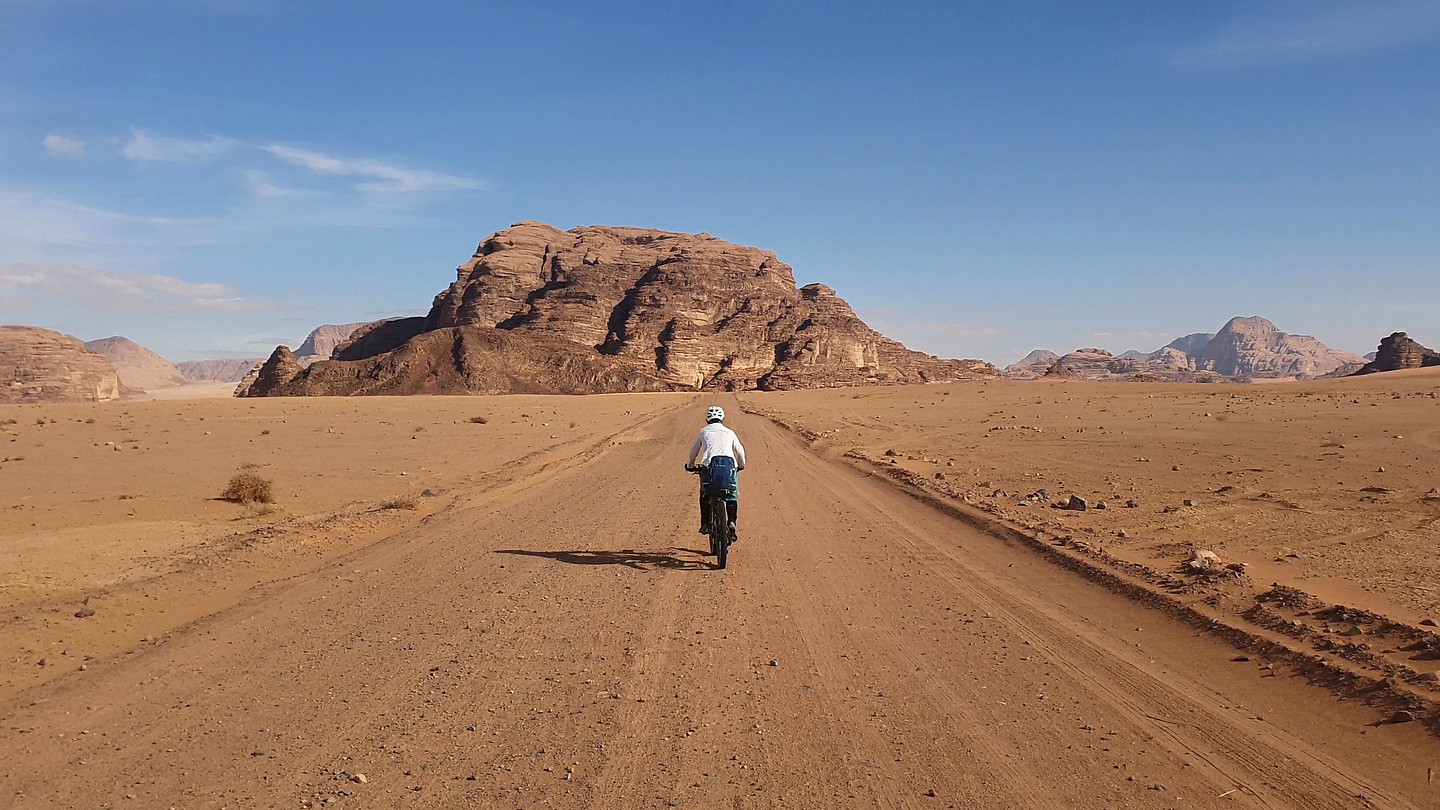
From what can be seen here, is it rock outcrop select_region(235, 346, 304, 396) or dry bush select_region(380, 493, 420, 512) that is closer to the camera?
dry bush select_region(380, 493, 420, 512)

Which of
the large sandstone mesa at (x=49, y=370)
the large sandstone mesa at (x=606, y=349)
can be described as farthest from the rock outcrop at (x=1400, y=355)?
the large sandstone mesa at (x=49, y=370)

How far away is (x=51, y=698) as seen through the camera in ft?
20.7

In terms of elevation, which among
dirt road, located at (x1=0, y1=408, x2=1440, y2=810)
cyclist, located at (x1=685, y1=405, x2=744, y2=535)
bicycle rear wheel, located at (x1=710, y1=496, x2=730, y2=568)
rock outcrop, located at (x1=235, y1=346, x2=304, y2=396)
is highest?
rock outcrop, located at (x1=235, y1=346, x2=304, y2=396)

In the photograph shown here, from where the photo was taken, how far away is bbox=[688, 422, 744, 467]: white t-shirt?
1105 cm

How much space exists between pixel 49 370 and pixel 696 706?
17282 cm

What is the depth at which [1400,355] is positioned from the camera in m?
116

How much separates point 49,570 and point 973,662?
11.3 m

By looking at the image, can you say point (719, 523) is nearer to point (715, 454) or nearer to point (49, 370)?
point (715, 454)

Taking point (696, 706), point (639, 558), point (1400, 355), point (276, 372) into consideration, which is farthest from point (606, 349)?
point (696, 706)

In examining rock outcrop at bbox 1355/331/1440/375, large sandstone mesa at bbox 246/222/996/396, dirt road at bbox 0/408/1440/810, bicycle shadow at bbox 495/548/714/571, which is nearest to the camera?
dirt road at bbox 0/408/1440/810

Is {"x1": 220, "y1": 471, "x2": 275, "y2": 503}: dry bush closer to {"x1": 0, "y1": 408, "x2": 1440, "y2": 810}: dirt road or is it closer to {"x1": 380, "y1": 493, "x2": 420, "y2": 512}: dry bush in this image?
{"x1": 380, "y1": 493, "x2": 420, "y2": 512}: dry bush

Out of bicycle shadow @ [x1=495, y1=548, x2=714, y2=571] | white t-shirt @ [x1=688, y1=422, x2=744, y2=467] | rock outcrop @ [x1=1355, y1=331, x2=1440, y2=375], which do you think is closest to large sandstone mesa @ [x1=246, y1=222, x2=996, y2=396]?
rock outcrop @ [x1=1355, y1=331, x2=1440, y2=375]

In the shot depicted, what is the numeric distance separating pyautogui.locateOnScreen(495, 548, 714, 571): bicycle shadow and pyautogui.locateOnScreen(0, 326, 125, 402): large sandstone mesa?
156m

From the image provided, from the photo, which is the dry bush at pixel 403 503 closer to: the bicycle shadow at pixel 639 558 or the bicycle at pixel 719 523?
the bicycle shadow at pixel 639 558
